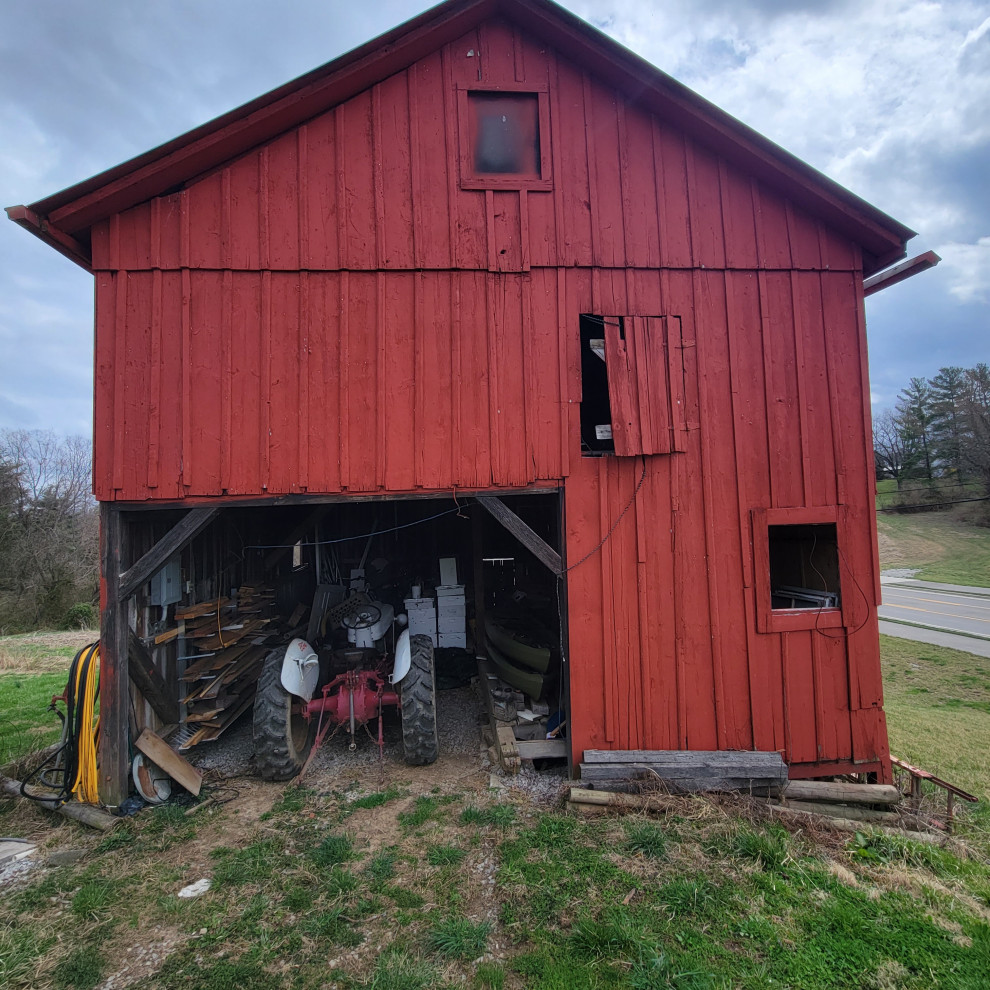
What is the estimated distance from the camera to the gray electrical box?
594 cm

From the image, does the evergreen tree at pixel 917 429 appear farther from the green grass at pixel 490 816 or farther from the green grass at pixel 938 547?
the green grass at pixel 490 816

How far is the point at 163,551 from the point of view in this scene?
17.0 ft

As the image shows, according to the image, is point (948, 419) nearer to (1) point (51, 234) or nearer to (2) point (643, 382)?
(2) point (643, 382)

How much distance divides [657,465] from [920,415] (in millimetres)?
61449

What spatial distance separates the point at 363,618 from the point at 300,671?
4.89ft

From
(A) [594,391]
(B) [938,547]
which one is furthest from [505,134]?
(B) [938,547]

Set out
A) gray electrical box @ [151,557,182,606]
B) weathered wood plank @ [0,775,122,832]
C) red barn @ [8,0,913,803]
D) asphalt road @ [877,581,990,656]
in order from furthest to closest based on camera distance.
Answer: asphalt road @ [877,581,990,656]
gray electrical box @ [151,557,182,606]
red barn @ [8,0,913,803]
weathered wood plank @ [0,775,122,832]

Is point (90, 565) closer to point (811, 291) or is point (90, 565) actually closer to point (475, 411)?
point (475, 411)

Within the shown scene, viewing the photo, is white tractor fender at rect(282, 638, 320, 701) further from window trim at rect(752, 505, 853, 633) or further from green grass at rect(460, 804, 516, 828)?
window trim at rect(752, 505, 853, 633)

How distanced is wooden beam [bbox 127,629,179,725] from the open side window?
5.11 meters

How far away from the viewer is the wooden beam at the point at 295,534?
8617 mm

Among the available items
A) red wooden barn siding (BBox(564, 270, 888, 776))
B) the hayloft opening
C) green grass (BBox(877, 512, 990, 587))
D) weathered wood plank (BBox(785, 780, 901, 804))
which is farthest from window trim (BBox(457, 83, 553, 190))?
green grass (BBox(877, 512, 990, 587))

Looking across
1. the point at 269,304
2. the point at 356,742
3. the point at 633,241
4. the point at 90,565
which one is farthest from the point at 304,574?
the point at 90,565

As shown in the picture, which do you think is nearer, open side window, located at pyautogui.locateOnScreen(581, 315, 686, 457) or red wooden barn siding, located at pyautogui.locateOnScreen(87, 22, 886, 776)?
red wooden barn siding, located at pyautogui.locateOnScreen(87, 22, 886, 776)
